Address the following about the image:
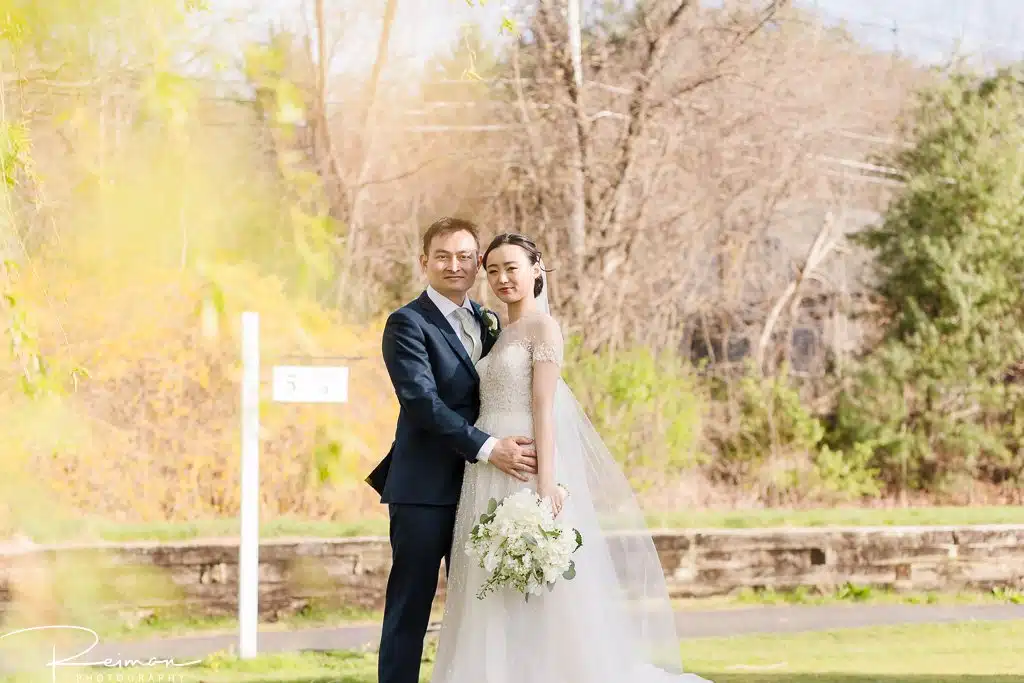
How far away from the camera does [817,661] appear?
543 centimetres

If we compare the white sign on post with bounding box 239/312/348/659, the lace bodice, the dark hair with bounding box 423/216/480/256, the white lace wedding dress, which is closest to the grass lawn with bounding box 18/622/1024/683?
the white sign on post with bounding box 239/312/348/659

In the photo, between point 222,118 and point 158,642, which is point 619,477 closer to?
point 158,642

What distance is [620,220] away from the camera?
9133mm

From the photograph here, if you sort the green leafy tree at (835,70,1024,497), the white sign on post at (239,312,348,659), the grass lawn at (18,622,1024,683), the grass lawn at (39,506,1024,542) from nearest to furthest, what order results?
the grass lawn at (18,622,1024,683), the white sign on post at (239,312,348,659), the grass lawn at (39,506,1024,542), the green leafy tree at (835,70,1024,497)

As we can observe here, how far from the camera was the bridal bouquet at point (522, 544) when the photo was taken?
3.41 metres

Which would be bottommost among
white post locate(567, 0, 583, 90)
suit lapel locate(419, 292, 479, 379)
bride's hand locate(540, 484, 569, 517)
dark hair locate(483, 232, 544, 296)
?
bride's hand locate(540, 484, 569, 517)

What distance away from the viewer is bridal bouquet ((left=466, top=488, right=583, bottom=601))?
134 inches

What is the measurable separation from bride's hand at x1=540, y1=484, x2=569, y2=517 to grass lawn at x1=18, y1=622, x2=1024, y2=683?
73.4 inches

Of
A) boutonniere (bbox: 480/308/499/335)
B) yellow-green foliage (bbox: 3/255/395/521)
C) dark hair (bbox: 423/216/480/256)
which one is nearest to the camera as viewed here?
dark hair (bbox: 423/216/480/256)

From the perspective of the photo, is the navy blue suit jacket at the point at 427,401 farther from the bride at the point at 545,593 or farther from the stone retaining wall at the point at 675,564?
the stone retaining wall at the point at 675,564

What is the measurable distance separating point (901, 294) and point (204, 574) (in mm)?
Result: 6463

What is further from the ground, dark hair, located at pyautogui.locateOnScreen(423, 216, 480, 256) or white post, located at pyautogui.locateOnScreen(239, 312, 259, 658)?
dark hair, located at pyautogui.locateOnScreen(423, 216, 480, 256)

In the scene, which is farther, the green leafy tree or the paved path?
the green leafy tree

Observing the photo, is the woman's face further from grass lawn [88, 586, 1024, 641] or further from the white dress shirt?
grass lawn [88, 586, 1024, 641]
